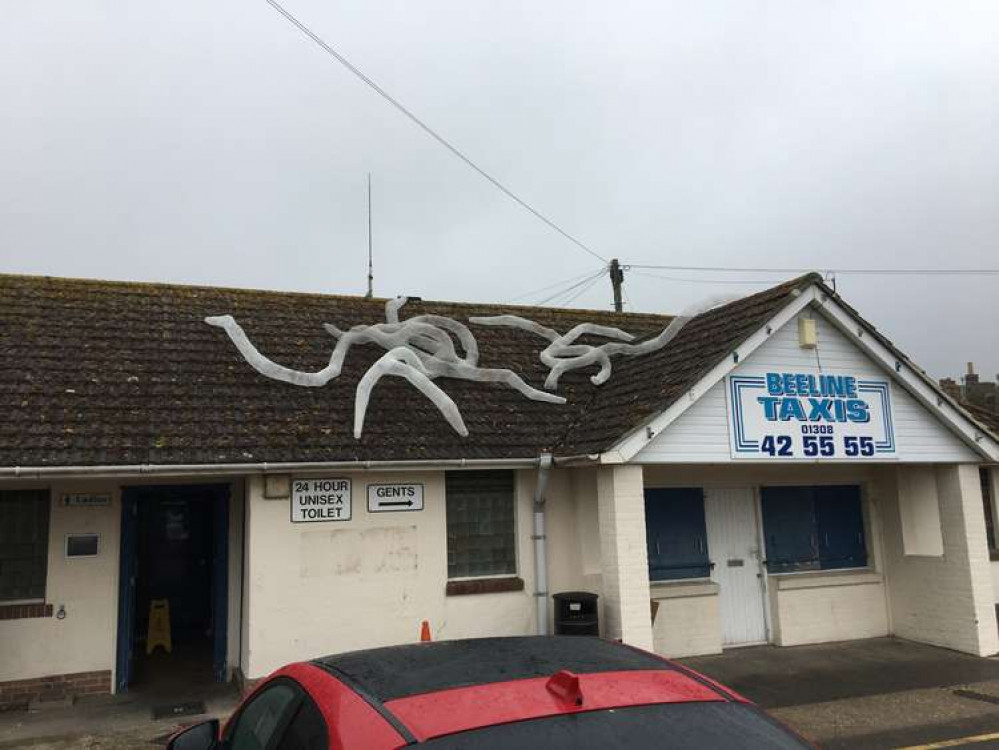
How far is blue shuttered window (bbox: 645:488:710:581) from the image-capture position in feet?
37.2

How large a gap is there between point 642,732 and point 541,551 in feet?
26.5

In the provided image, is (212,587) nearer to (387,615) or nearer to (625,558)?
(387,615)

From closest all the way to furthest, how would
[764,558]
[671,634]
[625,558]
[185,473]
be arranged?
[185,473], [625,558], [671,634], [764,558]

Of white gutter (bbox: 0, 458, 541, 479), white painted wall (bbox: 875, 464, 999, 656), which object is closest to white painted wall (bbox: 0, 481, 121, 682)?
white gutter (bbox: 0, 458, 541, 479)

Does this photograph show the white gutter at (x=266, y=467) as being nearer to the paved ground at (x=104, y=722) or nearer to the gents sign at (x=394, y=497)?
the gents sign at (x=394, y=497)

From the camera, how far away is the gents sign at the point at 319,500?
30.3 ft

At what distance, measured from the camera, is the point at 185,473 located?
8.52 m

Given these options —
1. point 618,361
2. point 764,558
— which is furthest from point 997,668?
point 618,361

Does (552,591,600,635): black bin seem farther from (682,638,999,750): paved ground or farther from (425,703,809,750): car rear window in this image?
(425,703,809,750): car rear window

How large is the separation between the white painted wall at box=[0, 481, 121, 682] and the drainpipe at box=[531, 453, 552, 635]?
502cm

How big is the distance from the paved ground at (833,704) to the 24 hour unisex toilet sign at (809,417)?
268 cm

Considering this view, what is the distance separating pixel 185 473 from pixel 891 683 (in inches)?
332

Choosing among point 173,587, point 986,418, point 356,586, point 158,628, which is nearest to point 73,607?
point 158,628

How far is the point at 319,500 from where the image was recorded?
Answer: 30.6 ft
